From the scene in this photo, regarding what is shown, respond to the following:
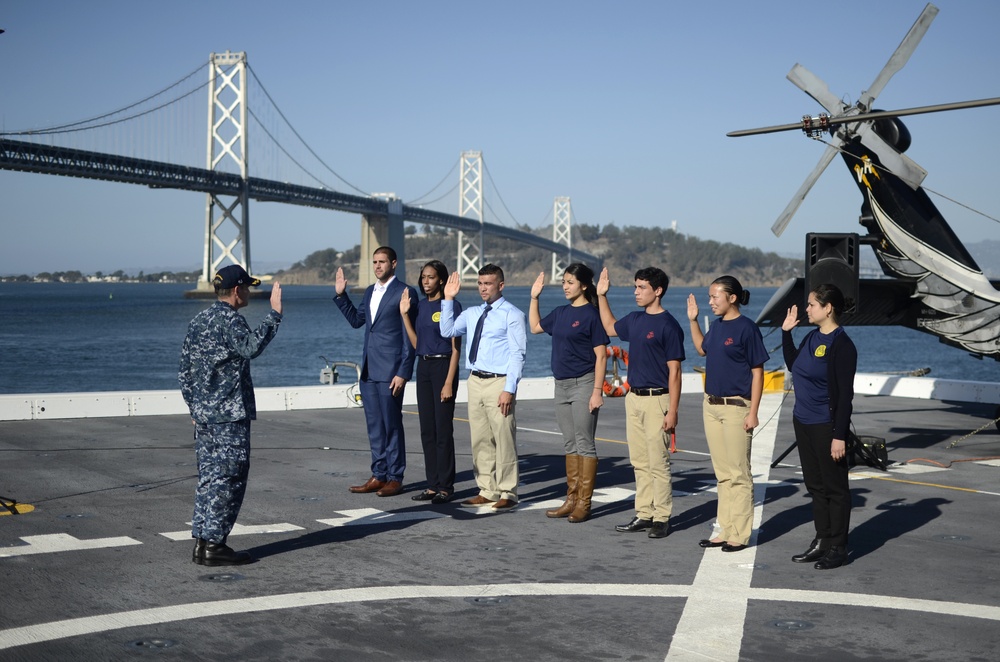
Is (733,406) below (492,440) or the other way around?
the other way around

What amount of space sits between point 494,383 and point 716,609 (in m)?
3.23

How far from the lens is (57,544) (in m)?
7.22

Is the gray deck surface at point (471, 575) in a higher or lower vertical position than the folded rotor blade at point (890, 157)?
lower

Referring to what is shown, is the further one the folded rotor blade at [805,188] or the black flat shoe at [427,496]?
the folded rotor blade at [805,188]

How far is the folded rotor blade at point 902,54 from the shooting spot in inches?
571

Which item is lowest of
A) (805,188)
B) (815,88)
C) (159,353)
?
(159,353)

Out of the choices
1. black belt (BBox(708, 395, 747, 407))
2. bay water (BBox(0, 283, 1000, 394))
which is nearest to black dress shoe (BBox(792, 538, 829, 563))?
black belt (BBox(708, 395, 747, 407))

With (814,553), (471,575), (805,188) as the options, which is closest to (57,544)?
(471,575)

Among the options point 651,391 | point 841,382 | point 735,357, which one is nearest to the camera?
point 841,382

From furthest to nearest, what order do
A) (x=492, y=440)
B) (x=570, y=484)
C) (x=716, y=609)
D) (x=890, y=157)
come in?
(x=890, y=157) < (x=492, y=440) < (x=570, y=484) < (x=716, y=609)

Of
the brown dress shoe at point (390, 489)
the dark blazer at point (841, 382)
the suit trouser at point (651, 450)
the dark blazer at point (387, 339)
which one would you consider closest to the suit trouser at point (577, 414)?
the suit trouser at point (651, 450)

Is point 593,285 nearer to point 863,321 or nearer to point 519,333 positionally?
point 519,333

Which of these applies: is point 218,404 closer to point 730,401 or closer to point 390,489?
point 390,489

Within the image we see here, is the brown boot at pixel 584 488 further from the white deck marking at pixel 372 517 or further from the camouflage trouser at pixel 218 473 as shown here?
the camouflage trouser at pixel 218 473
